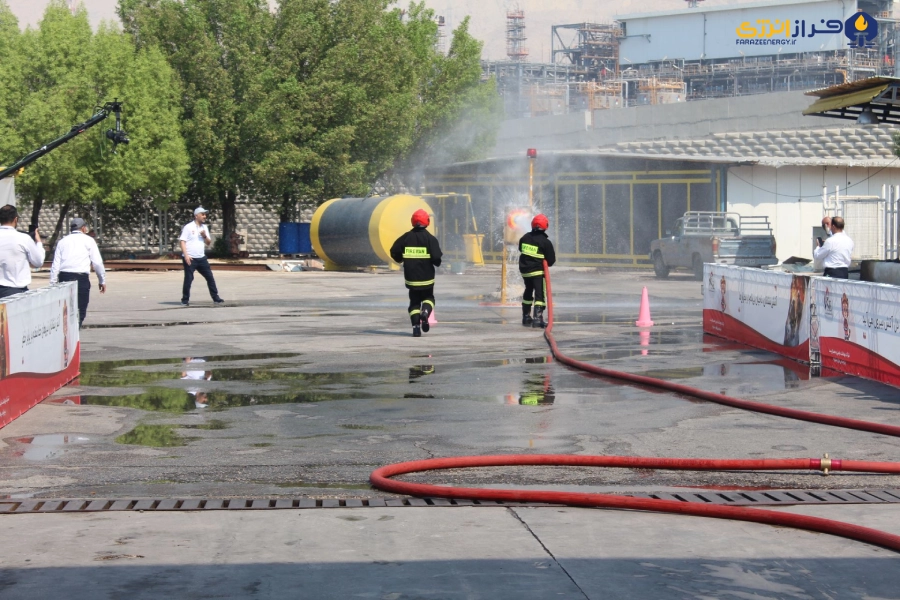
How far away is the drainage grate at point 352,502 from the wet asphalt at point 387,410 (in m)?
0.23

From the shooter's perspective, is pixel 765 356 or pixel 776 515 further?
pixel 765 356

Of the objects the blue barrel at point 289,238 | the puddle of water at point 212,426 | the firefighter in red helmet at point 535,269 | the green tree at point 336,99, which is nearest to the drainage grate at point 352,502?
the puddle of water at point 212,426

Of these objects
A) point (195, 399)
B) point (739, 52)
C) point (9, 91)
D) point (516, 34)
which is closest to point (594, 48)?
point (739, 52)

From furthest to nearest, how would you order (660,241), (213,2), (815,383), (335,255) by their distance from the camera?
(213,2)
(335,255)
(660,241)
(815,383)

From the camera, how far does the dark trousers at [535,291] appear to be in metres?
18.3

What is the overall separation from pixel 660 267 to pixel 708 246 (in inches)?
102

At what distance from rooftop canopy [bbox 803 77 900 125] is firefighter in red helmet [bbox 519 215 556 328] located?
4408 millimetres

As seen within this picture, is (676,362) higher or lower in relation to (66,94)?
lower

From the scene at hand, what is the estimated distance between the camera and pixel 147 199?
166 feet

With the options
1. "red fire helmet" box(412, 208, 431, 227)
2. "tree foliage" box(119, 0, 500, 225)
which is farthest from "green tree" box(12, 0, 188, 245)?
"red fire helmet" box(412, 208, 431, 227)

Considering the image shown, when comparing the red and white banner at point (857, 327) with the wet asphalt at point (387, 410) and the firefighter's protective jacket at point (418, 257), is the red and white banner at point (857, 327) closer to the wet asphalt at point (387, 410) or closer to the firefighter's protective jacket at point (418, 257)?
the wet asphalt at point (387, 410)

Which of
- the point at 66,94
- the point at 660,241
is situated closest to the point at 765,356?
the point at 660,241

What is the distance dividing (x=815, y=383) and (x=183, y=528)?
784 cm

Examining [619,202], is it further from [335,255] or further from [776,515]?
[776,515]
